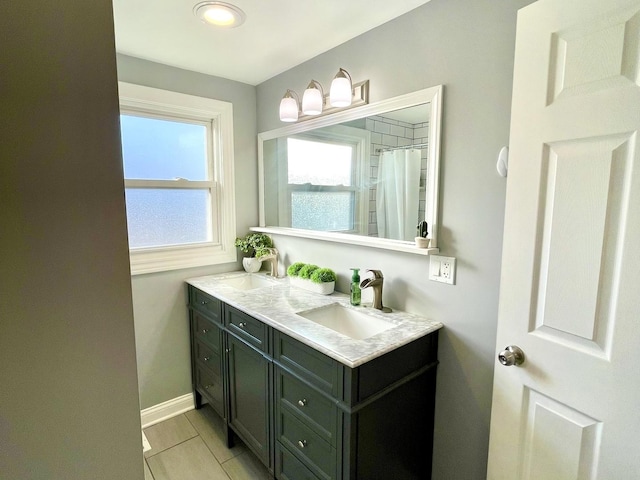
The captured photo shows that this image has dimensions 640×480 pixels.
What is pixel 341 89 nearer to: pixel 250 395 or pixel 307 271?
pixel 307 271

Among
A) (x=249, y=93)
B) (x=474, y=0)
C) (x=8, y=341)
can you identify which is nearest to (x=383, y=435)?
(x=8, y=341)

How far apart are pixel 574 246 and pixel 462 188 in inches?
21.7

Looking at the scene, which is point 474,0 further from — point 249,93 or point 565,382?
point 249,93

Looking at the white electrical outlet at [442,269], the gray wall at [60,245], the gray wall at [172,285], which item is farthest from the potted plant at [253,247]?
the gray wall at [60,245]

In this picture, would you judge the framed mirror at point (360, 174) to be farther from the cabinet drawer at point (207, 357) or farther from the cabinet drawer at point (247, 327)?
the cabinet drawer at point (207, 357)

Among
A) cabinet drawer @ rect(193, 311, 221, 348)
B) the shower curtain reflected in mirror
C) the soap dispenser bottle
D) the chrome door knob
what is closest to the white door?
the chrome door knob

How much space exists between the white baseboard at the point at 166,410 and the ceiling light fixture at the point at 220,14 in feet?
7.97

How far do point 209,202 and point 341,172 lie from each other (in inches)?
43.1

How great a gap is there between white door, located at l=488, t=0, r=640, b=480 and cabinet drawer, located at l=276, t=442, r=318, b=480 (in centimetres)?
82

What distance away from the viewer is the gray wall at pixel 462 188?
52.7 inches

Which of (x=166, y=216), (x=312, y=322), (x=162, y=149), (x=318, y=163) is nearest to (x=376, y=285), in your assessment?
(x=312, y=322)

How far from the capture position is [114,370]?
0.61 m

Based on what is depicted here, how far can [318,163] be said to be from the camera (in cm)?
226

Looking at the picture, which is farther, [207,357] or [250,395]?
[207,357]
